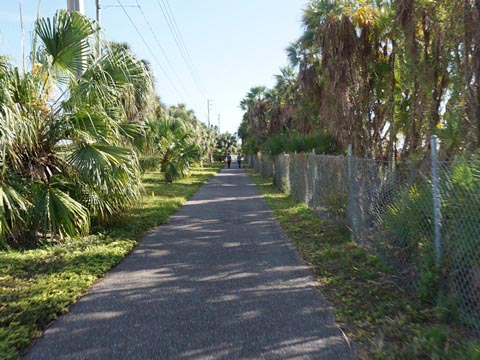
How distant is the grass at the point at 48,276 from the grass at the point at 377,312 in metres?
2.95

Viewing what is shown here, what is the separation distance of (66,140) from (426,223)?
6288 millimetres

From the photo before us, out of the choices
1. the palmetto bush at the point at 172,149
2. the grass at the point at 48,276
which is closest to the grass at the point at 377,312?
the grass at the point at 48,276

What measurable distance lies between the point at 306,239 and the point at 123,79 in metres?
4.94

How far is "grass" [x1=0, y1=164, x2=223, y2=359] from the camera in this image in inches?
149

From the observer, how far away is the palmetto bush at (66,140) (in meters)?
6.49

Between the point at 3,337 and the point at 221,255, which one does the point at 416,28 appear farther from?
the point at 3,337

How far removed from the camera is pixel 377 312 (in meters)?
4.03

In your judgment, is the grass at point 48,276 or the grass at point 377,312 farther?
the grass at point 48,276

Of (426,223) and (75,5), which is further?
(75,5)

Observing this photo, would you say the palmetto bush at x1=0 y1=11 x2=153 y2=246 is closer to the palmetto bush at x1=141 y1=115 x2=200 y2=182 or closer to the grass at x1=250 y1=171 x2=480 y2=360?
the grass at x1=250 y1=171 x2=480 y2=360

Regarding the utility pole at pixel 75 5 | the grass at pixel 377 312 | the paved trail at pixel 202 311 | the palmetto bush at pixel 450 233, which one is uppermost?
the utility pole at pixel 75 5

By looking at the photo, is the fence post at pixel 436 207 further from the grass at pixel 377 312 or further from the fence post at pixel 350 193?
the fence post at pixel 350 193

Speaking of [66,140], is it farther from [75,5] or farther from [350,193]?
[350,193]

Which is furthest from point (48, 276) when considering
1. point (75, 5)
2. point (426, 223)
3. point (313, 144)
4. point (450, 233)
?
point (313, 144)
